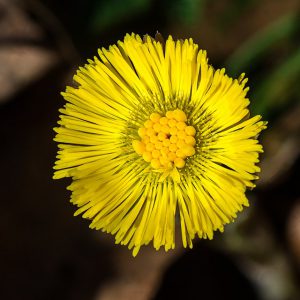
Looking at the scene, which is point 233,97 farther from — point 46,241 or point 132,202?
point 46,241

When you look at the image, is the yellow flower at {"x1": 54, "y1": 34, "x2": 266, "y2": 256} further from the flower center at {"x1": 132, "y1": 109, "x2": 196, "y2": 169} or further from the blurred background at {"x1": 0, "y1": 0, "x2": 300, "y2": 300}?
the blurred background at {"x1": 0, "y1": 0, "x2": 300, "y2": 300}

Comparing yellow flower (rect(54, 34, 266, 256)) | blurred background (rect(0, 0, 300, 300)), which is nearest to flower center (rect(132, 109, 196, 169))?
yellow flower (rect(54, 34, 266, 256))

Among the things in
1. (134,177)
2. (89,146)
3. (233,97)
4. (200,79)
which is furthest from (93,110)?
(233,97)

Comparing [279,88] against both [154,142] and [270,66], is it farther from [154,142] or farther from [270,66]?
[154,142]

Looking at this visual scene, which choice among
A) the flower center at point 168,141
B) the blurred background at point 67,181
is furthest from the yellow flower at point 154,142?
the blurred background at point 67,181

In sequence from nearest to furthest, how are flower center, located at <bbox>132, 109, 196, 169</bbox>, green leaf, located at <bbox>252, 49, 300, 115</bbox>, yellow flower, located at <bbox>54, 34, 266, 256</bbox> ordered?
yellow flower, located at <bbox>54, 34, 266, 256</bbox> < flower center, located at <bbox>132, 109, 196, 169</bbox> < green leaf, located at <bbox>252, 49, 300, 115</bbox>

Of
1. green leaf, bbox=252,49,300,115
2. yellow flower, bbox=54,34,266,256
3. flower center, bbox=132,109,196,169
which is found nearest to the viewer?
yellow flower, bbox=54,34,266,256

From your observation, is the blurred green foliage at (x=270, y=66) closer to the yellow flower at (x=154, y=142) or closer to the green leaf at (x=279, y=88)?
the green leaf at (x=279, y=88)
